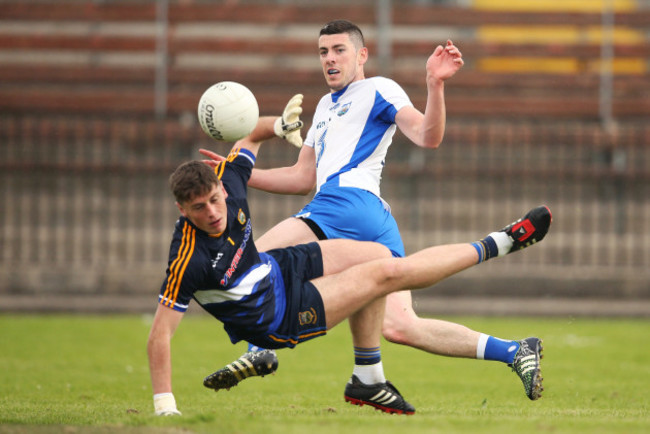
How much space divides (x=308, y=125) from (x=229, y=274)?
9762 mm

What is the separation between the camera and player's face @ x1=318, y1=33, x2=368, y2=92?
7.02 metres

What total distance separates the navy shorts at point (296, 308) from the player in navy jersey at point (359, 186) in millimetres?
366

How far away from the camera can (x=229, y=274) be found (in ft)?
19.2

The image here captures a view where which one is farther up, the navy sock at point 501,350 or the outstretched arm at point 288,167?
the outstretched arm at point 288,167

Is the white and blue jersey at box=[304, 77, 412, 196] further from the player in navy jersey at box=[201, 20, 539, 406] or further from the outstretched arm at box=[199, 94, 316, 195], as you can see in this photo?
the outstretched arm at box=[199, 94, 316, 195]

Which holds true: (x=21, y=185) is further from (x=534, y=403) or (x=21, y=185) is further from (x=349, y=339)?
(x=534, y=403)

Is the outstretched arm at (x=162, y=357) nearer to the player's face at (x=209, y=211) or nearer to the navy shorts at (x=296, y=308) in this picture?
the player's face at (x=209, y=211)

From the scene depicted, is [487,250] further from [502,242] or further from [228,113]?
[228,113]

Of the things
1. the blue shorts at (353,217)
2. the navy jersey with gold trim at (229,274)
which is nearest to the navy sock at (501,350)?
the blue shorts at (353,217)

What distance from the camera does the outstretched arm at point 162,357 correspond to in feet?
18.4

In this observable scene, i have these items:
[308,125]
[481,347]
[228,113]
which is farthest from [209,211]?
[308,125]

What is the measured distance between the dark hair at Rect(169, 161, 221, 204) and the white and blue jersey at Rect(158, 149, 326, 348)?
23 centimetres

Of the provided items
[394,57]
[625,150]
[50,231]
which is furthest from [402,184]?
[50,231]

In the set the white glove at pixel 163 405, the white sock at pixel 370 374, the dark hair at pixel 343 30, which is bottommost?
the white sock at pixel 370 374
